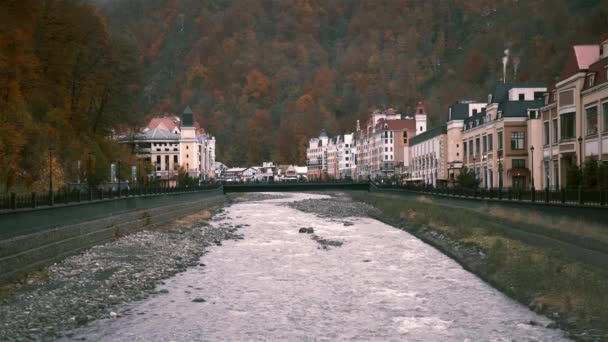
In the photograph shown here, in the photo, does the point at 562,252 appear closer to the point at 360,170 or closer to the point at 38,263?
the point at 38,263

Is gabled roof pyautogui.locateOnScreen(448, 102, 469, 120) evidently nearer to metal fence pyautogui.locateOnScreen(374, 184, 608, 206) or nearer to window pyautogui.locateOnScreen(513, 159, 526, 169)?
window pyautogui.locateOnScreen(513, 159, 526, 169)

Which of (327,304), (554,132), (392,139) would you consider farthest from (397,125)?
(327,304)

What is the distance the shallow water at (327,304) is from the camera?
20.0 meters

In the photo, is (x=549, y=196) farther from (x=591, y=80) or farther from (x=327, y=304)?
(x=591, y=80)

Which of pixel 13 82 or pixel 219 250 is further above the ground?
pixel 13 82

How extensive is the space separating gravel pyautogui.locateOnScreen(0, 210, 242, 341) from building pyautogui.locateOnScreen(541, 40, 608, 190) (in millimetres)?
29110

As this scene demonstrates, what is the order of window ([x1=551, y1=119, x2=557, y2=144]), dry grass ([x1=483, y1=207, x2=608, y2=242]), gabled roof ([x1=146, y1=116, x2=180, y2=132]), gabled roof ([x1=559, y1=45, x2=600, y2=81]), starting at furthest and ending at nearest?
gabled roof ([x1=146, y1=116, x2=180, y2=132]) → window ([x1=551, y1=119, x2=557, y2=144]) → gabled roof ([x1=559, y1=45, x2=600, y2=81]) → dry grass ([x1=483, y1=207, x2=608, y2=242])

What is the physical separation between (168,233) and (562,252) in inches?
1185

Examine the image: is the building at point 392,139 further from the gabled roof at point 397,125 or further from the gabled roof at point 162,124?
the gabled roof at point 162,124

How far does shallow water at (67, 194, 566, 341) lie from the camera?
65.7 ft

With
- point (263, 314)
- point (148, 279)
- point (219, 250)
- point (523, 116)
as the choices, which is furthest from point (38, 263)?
point (523, 116)

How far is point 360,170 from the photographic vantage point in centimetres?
19350

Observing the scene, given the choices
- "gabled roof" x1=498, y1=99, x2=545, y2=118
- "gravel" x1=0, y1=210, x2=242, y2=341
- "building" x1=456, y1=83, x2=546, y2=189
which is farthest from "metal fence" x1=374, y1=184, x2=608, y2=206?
"gravel" x1=0, y1=210, x2=242, y2=341

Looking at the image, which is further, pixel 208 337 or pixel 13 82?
pixel 13 82
